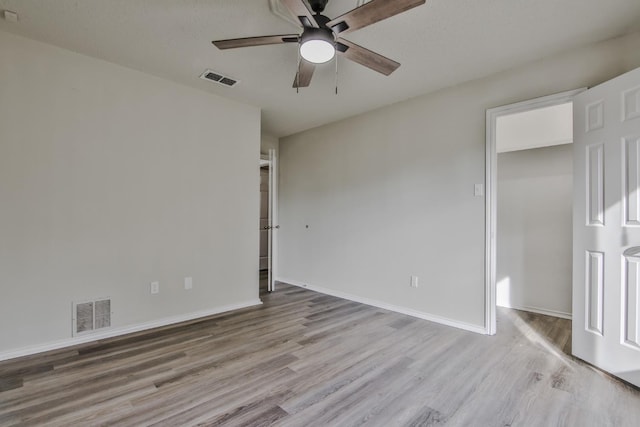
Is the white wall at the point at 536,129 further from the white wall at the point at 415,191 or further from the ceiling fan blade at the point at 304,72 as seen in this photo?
the ceiling fan blade at the point at 304,72

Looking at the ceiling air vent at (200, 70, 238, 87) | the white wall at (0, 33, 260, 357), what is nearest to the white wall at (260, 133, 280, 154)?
the white wall at (0, 33, 260, 357)

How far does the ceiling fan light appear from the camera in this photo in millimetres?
1883

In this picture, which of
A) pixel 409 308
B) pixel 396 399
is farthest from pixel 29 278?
pixel 409 308

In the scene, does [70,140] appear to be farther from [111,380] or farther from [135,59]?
[111,380]

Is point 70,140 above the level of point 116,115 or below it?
below

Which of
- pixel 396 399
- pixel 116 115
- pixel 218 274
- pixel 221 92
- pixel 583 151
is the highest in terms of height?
pixel 221 92

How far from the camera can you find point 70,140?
2697 millimetres

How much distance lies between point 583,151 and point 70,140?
13.9ft

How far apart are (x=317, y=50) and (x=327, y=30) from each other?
128 millimetres

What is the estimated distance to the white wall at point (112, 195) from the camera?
247 cm

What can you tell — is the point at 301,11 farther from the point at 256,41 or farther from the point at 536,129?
the point at 536,129

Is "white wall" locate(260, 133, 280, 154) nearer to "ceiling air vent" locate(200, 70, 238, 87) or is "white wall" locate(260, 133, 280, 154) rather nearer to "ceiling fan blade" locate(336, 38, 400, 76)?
"ceiling air vent" locate(200, 70, 238, 87)

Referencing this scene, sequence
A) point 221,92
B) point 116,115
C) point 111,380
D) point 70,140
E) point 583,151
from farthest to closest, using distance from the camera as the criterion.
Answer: point 221,92
point 116,115
point 70,140
point 583,151
point 111,380

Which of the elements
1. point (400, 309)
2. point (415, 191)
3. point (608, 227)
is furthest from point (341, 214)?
point (608, 227)
